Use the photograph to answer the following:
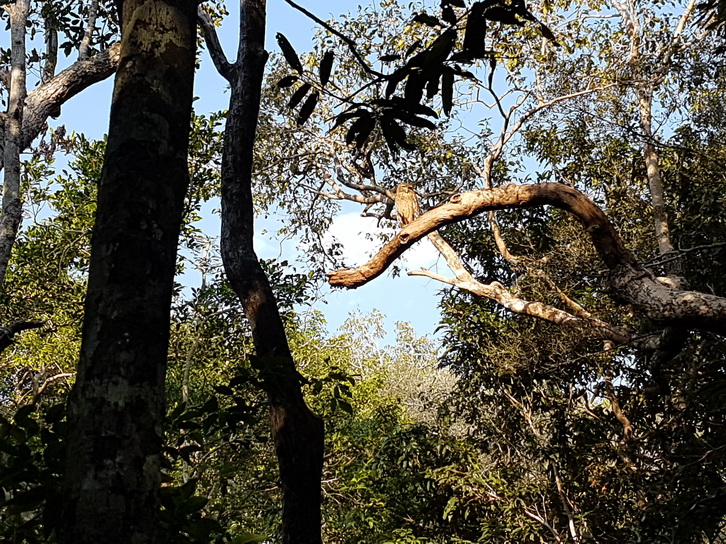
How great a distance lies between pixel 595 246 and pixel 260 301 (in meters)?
1.77

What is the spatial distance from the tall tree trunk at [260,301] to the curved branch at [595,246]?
53cm

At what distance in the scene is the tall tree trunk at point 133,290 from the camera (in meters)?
1.19

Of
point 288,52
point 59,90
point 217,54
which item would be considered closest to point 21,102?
point 59,90

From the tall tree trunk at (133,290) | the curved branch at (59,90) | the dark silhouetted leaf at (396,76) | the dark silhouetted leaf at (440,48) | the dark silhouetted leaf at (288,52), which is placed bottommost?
the tall tree trunk at (133,290)

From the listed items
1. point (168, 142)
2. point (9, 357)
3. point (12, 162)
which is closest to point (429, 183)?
point (12, 162)

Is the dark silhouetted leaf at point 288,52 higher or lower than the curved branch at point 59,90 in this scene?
lower

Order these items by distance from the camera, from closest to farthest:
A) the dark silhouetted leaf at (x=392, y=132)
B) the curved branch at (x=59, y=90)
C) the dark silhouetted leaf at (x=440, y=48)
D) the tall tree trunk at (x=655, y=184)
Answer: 1. the dark silhouetted leaf at (x=440, y=48)
2. the dark silhouetted leaf at (x=392, y=132)
3. the curved branch at (x=59, y=90)
4. the tall tree trunk at (x=655, y=184)

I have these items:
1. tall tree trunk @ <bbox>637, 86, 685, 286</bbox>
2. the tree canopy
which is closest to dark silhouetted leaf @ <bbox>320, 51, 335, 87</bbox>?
the tree canopy

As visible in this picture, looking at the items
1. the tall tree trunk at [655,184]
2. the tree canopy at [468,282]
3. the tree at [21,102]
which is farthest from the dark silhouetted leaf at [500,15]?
the tall tree trunk at [655,184]

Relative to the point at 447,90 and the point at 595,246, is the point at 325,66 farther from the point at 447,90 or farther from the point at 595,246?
the point at 595,246

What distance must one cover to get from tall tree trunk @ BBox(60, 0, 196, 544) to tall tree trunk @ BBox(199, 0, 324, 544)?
813 millimetres

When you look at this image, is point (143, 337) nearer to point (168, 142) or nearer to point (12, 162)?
point (168, 142)

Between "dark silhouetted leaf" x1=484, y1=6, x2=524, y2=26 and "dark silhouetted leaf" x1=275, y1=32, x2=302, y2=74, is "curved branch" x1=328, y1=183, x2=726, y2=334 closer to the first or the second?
"dark silhouetted leaf" x1=275, y1=32, x2=302, y2=74

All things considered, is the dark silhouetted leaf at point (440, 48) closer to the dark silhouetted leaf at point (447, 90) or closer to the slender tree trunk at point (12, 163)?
the dark silhouetted leaf at point (447, 90)
